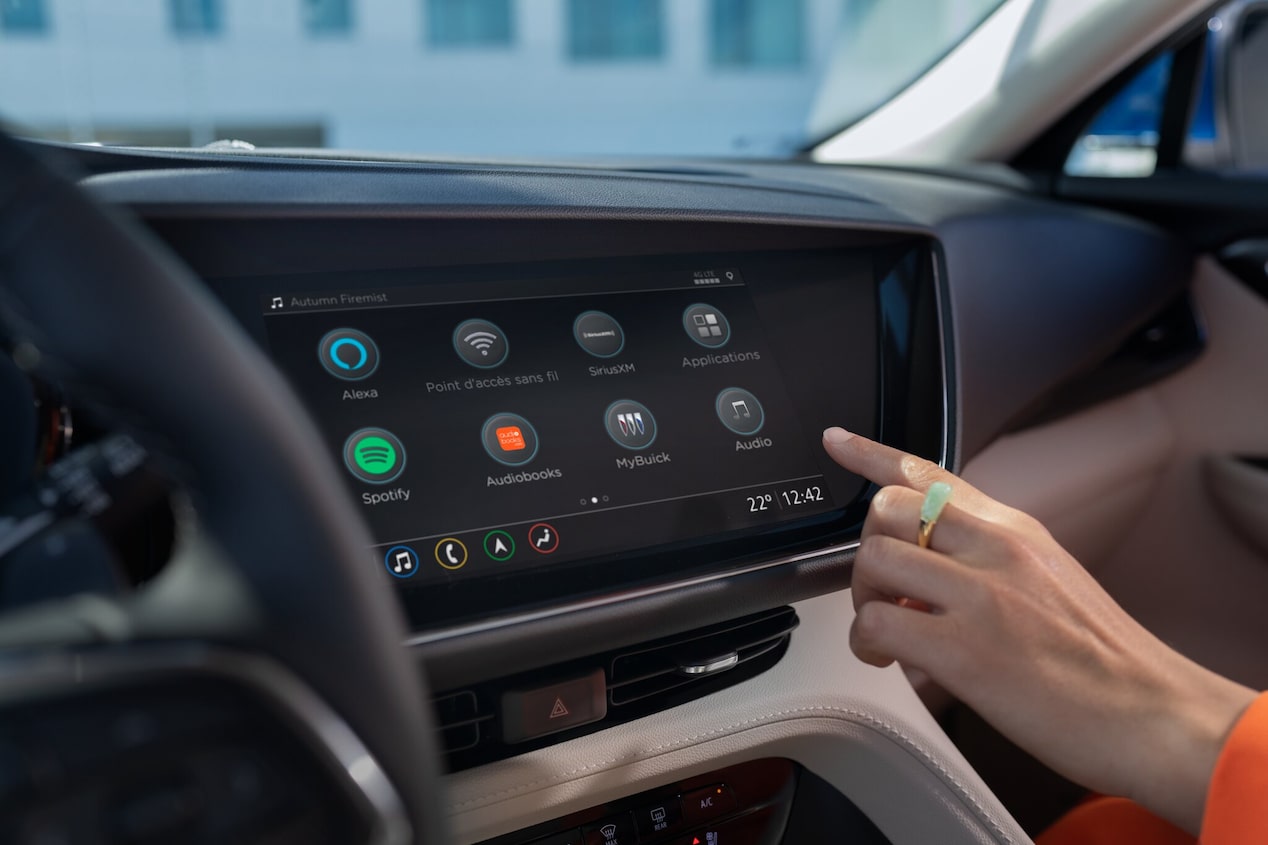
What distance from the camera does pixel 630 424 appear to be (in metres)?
0.84

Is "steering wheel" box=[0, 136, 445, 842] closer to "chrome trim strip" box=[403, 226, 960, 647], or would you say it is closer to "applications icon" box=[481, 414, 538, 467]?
"chrome trim strip" box=[403, 226, 960, 647]

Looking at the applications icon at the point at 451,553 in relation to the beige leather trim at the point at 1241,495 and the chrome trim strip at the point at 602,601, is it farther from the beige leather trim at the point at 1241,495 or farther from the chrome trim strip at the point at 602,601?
the beige leather trim at the point at 1241,495

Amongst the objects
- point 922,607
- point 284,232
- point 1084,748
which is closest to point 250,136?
point 284,232

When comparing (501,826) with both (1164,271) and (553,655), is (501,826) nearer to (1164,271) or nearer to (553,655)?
(553,655)

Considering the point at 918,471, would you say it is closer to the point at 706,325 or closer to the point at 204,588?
the point at 706,325

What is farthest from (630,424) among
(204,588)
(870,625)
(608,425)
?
(204,588)

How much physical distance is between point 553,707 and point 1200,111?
1478 mm

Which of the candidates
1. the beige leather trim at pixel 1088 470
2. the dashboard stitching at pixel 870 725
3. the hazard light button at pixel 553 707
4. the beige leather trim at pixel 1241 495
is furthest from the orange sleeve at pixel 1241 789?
the beige leather trim at pixel 1241 495

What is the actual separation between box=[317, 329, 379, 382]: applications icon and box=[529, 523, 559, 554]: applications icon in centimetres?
16

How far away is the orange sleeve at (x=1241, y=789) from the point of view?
2.18 ft

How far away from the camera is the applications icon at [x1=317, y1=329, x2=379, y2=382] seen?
754 millimetres

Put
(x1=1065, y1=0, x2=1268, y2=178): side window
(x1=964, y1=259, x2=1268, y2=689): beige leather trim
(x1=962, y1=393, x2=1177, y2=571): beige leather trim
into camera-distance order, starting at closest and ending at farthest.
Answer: (x1=962, y1=393, x2=1177, y2=571): beige leather trim < (x1=964, y1=259, x2=1268, y2=689): beige leather trim < (x1=1065, y1=0, x2=1268, y2=178): side window

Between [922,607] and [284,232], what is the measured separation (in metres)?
0.51

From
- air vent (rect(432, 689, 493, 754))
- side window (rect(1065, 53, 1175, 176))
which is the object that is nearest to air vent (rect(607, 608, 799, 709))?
air vent (rect(432, 689, 493, 754))
